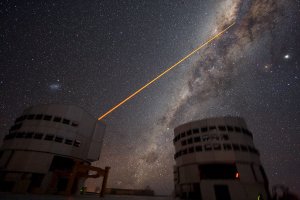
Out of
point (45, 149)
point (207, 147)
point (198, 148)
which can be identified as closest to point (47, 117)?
point (45, 149)

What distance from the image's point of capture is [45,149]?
35312 millimetres

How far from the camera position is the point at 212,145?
4106cm

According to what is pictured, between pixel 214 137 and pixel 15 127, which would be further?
pixel 214 137

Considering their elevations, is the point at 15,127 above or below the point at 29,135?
above

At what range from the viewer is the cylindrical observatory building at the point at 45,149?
32.5m

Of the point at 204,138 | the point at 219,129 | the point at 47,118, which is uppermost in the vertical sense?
the point at 219,129

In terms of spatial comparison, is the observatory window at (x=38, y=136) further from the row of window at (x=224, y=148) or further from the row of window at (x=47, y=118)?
the row of window at (x=224, y=148)

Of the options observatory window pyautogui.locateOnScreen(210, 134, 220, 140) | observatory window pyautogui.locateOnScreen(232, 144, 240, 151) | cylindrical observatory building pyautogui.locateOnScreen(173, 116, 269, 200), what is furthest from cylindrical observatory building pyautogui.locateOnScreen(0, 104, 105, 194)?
observatory window pyautogui.locateOnScreen(232, 144, 240, 151)

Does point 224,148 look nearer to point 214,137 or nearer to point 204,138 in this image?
point 214,137

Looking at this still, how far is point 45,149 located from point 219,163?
36.6m

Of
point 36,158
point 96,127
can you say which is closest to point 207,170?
point 96,127

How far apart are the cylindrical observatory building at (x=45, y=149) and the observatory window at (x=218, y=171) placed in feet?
84.9

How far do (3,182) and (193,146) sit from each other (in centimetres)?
3918

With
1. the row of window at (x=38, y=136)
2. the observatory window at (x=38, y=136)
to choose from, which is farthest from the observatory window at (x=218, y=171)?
the observatory window at (x=38, y=136)
